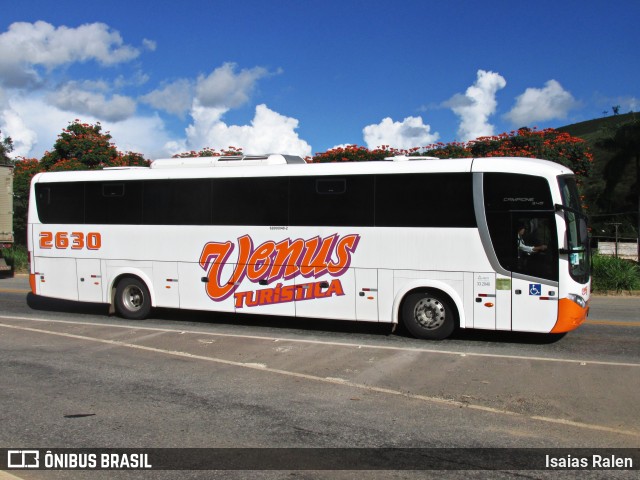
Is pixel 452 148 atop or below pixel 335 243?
atop

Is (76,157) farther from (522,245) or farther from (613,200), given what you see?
(613,200)

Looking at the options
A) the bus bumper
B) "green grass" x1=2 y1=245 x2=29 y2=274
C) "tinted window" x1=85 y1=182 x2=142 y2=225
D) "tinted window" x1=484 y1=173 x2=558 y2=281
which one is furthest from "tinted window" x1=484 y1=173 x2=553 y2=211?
"green grass" x1=2 y1=245 x2=29 y2=274

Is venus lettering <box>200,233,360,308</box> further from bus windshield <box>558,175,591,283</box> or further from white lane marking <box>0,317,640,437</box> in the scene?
bus windshield <box>558,175,591,283</box>

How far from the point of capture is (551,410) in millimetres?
6355

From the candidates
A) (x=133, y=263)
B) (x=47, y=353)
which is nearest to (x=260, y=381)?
(x=47, y=353)

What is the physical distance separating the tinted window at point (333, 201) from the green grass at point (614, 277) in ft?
30.1

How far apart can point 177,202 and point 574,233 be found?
750 cm

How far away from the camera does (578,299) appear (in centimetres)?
942

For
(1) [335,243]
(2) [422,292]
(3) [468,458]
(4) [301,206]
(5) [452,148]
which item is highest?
(5) [452,148]

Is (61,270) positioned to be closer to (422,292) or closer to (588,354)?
(422,292)

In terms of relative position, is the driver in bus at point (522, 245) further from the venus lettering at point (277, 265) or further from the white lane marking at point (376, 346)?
the venus lettering at point (277, 265)

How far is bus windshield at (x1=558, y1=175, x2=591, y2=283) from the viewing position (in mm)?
9398

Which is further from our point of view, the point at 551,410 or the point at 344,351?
the point at 344,351

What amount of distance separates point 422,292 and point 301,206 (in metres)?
2.73
